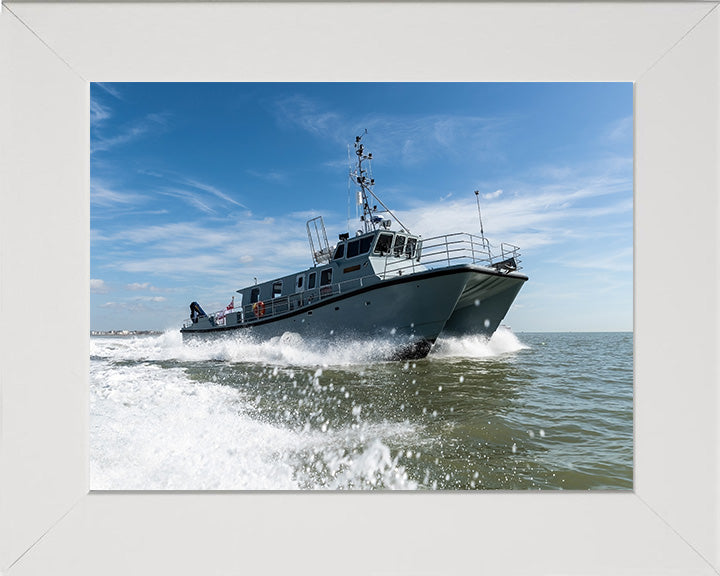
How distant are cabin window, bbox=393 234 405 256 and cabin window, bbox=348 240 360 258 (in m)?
0.70

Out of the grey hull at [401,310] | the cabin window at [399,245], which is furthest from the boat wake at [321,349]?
the cabin window at [399,245]

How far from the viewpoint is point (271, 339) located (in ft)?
26.7

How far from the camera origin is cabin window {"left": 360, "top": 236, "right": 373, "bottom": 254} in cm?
729

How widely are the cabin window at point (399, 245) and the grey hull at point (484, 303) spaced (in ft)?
4.74

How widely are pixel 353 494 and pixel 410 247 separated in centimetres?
609

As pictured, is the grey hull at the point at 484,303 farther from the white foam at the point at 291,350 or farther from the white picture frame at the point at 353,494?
the white picture frame at the point at 353,494

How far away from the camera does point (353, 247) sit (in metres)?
7.52

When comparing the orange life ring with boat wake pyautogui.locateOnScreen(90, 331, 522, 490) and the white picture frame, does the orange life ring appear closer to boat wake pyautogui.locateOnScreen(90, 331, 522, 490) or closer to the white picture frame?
boat wake pyautogui.locateOnScreen(90, 331, 522, 490)

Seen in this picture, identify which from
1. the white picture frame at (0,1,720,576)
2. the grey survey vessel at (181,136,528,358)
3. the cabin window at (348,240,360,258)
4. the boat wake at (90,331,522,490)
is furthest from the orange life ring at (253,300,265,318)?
the white picture frame at (0,1,720,576)

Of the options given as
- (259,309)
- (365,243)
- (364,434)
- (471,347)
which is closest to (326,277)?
(365,243)

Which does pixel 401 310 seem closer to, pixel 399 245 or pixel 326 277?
pixel 399 245

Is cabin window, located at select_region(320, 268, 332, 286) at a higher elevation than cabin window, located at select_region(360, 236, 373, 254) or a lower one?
lower
